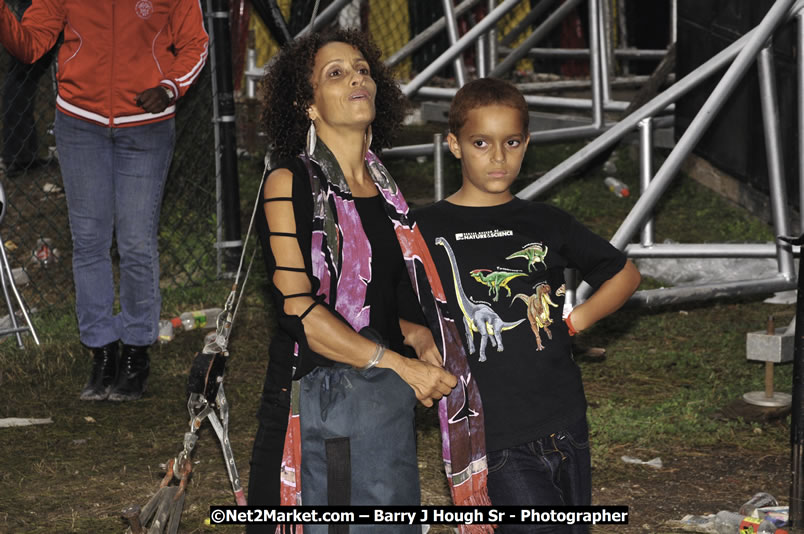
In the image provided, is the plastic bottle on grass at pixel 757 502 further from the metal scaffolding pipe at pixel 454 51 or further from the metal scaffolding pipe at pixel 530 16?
the metal scaffolding pipe at pixel 530 16

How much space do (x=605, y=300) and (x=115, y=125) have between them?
303cm

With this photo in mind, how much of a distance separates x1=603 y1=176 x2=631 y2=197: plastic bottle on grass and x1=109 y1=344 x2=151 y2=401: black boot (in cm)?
502

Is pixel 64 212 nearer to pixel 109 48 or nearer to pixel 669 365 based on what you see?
pixel 109 48

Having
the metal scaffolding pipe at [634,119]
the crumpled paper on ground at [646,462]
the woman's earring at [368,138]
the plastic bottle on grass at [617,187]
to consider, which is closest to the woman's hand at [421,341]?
the woman's earring at [368,138]

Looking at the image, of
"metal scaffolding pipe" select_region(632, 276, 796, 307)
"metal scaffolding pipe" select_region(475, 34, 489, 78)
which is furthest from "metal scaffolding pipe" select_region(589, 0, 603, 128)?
"metal scaffolding pipe" select_region(632, 276, 796, 307)

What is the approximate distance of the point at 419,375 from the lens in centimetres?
284

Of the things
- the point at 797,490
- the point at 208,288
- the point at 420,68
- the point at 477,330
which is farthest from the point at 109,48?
the point at 420,68

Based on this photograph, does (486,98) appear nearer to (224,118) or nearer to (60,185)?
(224,118)

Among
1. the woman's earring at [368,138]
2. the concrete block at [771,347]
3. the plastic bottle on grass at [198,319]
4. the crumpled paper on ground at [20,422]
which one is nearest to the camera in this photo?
the woman's earring at [368,138]

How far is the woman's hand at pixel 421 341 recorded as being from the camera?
3047 mm

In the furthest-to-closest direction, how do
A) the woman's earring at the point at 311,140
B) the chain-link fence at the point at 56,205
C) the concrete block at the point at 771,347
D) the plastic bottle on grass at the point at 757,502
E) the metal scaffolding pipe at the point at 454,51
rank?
the chain-link fence at the point at 56,205 < the metal scaffolding pipe at the point at 454,51 < the concrete block at the point at 771,347 < the plastic bottle on grass at the point at 757,502 < the woman's earring at the point at 311,140

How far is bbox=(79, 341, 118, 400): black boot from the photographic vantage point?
5.84 metres

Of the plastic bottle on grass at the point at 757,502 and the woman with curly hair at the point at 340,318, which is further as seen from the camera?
the plastic bottle on grass at the point at 757,502

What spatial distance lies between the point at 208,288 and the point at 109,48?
8.52ft
